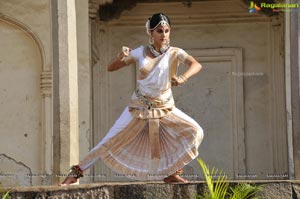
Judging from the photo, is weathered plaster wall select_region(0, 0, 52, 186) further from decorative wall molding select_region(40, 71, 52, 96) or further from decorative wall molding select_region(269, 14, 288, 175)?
decorative wall molding select_region(269, 14, 288, 175)

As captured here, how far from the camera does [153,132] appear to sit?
35.4ft

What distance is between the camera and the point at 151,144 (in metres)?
10.8

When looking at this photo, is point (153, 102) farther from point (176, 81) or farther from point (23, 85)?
point (23, 85)

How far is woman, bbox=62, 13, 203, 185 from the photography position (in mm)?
10758

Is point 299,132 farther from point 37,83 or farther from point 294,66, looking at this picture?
point 37,83

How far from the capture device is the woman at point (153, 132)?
1076cm

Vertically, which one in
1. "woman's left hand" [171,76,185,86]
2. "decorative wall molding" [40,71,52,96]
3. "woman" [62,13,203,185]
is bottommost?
"woman" [62,13,203,185]

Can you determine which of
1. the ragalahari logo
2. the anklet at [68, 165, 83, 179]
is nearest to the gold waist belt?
the anklet at [68, 165, 83, 179]

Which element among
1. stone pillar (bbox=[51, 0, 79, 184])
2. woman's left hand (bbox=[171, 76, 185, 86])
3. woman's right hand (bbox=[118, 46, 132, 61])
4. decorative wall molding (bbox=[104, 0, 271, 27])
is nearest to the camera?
woman's left hand (bbox=[171, 76, 185, 86])

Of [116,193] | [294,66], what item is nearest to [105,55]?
[294,66]

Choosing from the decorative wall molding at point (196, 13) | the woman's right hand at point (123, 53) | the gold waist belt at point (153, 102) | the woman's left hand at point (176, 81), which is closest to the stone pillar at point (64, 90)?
the woman's right hand at point (123, 53)

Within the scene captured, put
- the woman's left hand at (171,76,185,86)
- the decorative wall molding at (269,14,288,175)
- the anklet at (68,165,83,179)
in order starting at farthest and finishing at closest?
the decorative wall molding at (269,14,288,175) → the anklet at (68,165,83,179) → the woman's left hand at (171,76,185,86)

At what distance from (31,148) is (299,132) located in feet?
14.5

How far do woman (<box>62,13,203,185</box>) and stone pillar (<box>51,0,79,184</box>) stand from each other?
22.9 inches
